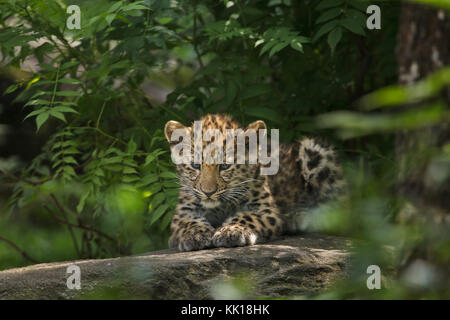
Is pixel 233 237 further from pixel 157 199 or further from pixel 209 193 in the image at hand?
pixel 157 199

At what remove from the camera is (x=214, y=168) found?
5129 mm

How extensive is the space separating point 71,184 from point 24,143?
329 cm

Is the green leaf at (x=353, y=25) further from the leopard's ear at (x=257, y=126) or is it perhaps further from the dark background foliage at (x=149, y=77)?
the leopard's ear at (x=257, y=126)

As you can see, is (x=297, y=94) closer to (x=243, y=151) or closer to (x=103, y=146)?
(x=243, y=151)

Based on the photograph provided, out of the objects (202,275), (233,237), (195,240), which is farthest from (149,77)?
(202,275)

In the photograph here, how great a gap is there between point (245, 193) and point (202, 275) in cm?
154

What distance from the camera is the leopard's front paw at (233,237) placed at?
4.83 metres

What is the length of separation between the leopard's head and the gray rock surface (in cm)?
73

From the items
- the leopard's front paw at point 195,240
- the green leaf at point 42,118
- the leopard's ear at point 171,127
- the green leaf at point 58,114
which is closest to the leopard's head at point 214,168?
the leopard's ear at point 171,127

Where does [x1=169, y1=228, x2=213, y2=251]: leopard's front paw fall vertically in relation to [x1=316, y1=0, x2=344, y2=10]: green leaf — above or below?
below

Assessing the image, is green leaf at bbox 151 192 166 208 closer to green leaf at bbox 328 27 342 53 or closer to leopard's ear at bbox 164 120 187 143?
leopard's ear at bbox 164 120 187 143

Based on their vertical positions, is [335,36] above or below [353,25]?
below

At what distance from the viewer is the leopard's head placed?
5109 millimetres

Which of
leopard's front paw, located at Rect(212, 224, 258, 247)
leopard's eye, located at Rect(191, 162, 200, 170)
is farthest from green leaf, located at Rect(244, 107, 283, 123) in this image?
leopard's front paw, located at Rect(212, 224, 258, 247)
